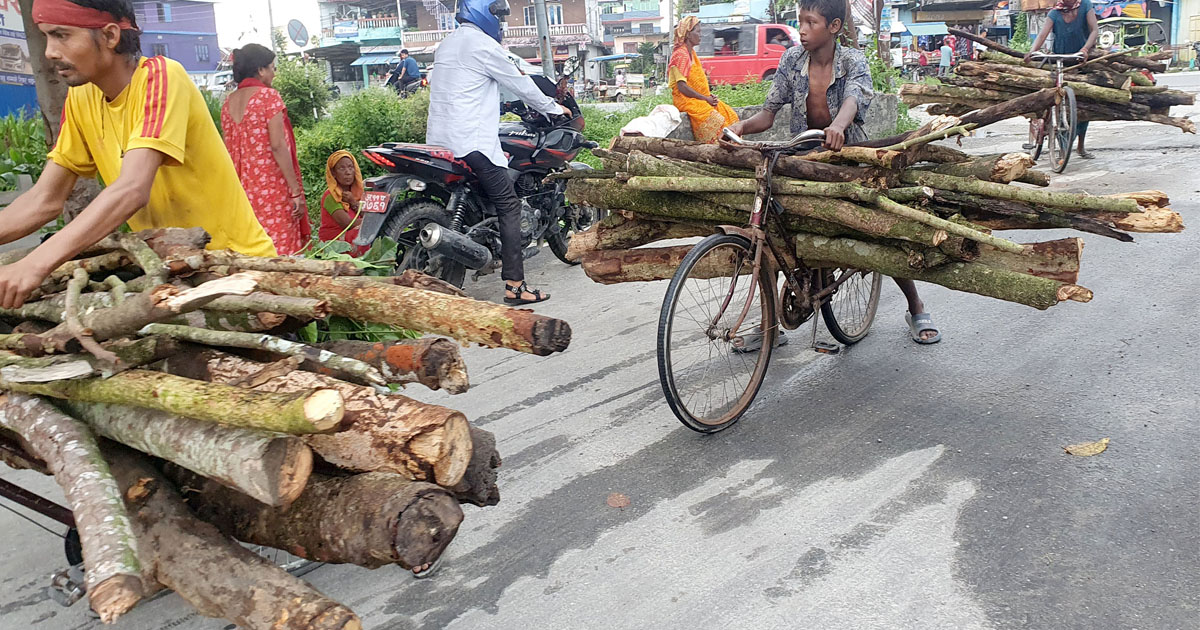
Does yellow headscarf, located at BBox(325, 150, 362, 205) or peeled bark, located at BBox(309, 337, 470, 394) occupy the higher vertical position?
yellow headscarf, located at BBox(325, 150, 362, 205)

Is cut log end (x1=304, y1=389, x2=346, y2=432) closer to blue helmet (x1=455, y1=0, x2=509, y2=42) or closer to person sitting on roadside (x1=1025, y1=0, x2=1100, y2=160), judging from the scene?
blue helmet (x1=455, y1=0, x2=509, y2=42)

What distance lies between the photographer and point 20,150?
7.28 m

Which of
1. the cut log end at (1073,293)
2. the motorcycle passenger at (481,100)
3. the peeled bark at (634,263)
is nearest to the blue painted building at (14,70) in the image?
the motorcycle passenger at (481,100)

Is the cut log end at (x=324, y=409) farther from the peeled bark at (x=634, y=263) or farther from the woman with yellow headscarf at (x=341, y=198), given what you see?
the woman with yellow headscarf at (x=341, y=198)

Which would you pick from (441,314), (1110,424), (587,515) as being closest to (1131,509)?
(1110,424)

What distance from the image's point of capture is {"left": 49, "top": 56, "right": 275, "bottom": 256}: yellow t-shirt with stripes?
2.87 meters

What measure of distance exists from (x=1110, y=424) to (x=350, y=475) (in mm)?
3504

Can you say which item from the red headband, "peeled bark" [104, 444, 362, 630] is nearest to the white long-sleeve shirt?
the red headband

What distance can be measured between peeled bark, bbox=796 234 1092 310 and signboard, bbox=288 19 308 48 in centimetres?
4207

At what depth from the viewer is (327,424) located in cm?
169

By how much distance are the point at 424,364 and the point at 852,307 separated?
12.3ft

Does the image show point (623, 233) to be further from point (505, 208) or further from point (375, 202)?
point (375, 202)

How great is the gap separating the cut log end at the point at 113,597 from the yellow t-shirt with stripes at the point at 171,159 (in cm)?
154

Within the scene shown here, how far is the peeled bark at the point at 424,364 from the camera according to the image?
6.99 ft
